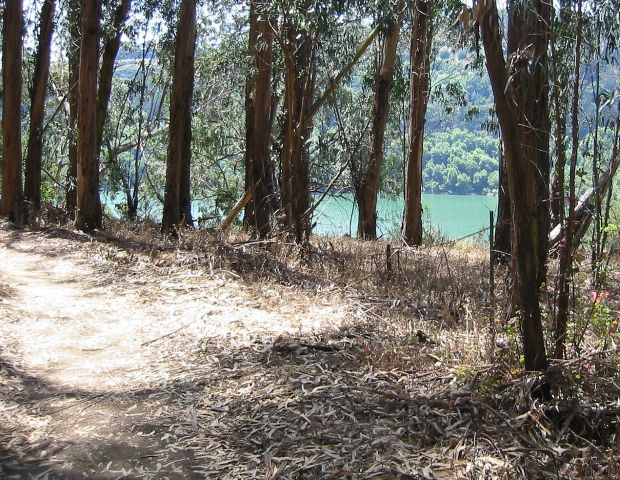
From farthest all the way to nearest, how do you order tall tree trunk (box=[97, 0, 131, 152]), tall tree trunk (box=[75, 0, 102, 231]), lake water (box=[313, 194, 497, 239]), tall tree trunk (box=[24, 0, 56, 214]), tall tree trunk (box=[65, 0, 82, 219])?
lake water (box=[313, 194, 497, 239]), tall tree trunk (box=[65, 0, 82, 219]), tall tree trunk (box=[97, 0, 131, 152]), tall tree trunk (box=[24, 0, 56, 214]), tall tree trunk (box=[75, 0, 102, 231])

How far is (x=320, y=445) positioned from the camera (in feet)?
12.0

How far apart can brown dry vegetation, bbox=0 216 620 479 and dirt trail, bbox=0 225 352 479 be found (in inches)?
0.6

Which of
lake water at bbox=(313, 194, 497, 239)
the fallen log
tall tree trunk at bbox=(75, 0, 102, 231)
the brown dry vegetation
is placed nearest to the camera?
the brown dry vegetation

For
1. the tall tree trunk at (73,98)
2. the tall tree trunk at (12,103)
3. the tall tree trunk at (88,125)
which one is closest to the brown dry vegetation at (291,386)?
the tall tree trunk at (88,125)

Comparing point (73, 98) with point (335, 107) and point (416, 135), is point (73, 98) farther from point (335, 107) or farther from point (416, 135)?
point (416, 135)

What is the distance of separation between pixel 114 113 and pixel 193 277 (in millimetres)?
17419

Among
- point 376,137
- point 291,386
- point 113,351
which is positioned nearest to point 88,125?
point 376,137

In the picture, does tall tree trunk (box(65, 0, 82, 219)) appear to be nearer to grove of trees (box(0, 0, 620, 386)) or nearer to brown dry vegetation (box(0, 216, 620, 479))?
grove of trees (box(0, 0, 620, 386))

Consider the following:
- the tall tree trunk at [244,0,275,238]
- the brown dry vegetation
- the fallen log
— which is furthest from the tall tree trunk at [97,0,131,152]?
the fallen log

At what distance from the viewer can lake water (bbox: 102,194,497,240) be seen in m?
13.2

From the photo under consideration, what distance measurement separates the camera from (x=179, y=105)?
38.1ft

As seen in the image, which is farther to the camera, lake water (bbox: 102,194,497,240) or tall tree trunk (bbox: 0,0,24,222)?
lake water (bbox: 102,194,497,240)

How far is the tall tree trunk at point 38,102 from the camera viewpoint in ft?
44.2

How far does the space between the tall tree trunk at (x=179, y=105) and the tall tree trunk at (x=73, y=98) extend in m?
2.72
